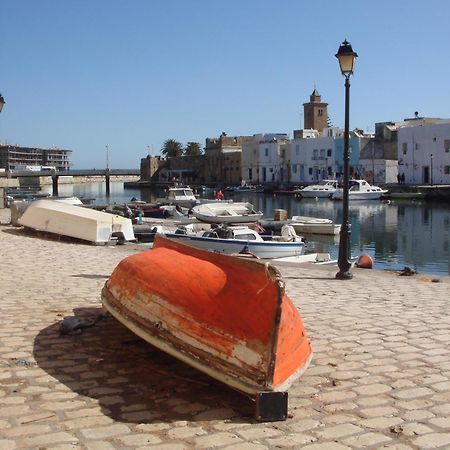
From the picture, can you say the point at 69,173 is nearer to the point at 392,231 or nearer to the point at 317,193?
the point at 317,193

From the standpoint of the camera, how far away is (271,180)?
301ft

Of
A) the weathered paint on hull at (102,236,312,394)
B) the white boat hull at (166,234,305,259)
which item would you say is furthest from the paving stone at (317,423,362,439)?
the white boat hull at (166,234,305,259)

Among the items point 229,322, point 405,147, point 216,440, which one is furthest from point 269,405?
point 405,147

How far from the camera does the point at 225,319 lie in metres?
4.57

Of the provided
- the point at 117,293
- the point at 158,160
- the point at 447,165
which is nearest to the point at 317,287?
the point at 117,293

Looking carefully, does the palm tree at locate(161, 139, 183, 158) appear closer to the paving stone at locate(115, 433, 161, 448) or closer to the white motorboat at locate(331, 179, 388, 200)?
the white motorboat at locate(331, 179, 388, 200)

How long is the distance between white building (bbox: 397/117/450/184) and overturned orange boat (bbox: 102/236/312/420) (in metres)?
65.2

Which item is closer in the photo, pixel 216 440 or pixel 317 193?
pixel 216 440

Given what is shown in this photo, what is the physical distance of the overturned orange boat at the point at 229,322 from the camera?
171 inches

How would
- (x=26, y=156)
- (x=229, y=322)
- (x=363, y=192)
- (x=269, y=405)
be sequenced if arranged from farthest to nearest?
(x=26, y=156), (x=363, y=192), (x=229, y=322), (x=269, y=405)

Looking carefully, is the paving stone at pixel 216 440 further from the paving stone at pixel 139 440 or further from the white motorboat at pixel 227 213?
the white motorboat at pixel 227 213

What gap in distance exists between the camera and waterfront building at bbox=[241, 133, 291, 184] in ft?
295

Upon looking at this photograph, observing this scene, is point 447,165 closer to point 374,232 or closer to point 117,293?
point 374,232

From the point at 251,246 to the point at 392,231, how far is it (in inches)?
768
